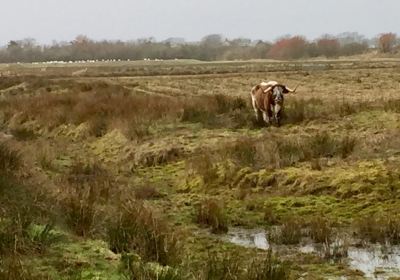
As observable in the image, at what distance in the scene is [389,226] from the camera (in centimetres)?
889

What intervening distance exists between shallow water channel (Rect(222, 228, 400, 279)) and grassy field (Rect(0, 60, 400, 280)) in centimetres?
11

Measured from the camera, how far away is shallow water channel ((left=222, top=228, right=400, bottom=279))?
7613mm

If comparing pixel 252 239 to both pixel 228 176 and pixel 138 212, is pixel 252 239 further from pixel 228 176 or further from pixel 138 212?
pixel 228 176

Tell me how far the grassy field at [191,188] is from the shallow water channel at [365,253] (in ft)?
0.37

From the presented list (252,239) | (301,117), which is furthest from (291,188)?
(301,117)

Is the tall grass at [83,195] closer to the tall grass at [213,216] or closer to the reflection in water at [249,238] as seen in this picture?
Answer: the tall grass at [213,216]

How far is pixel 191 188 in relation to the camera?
1245 cm

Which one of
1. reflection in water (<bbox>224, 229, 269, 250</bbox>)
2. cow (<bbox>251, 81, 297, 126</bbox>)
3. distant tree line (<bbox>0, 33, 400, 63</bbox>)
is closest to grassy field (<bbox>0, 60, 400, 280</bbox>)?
reflection in water (<bbox>224, 229, 269, 250</bbox>)

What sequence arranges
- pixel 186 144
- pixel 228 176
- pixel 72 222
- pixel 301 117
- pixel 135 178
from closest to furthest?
pixel 72 222 → pixel 228 176 → pixel 135 178 → pixel 186 144 → pixel 301 117

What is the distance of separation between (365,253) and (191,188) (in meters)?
4.75

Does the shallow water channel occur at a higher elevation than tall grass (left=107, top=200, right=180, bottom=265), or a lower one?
lower

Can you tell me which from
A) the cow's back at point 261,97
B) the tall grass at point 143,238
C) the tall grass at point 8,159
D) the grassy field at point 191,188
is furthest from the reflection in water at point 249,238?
the cow's back at point 261,97

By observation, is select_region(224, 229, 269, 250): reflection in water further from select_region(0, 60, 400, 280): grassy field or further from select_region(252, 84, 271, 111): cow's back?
select_region(252, 84, 271, 111): cow's back

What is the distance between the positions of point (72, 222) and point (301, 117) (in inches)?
416
